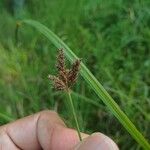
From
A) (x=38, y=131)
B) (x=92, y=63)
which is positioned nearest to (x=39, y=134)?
(x=38, y=131)

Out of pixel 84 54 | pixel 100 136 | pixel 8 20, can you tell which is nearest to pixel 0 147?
pixel 100 136

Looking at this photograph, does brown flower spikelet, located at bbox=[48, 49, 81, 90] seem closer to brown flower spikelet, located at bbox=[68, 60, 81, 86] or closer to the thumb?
brown flower spikelet, located at bbox=[68, 60, 81, 86]

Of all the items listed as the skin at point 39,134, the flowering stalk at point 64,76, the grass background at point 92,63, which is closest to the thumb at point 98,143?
the flowering stalk at point 64,76

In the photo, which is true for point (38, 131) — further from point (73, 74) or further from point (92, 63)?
point (92, 63)

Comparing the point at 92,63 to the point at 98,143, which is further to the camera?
the point at 92,63

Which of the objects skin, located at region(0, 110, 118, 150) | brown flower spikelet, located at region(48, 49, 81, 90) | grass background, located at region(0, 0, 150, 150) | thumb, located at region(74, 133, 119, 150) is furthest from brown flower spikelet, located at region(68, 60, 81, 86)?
grass background, located at region(0, 0, 150, 150)

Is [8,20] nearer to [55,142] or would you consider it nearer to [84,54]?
[84,54]
